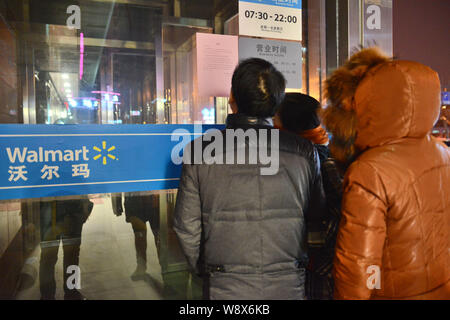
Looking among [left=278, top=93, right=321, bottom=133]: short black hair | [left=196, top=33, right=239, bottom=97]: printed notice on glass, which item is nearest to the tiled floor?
[left=196, top=33, right=239, bottom=97]: printed notice on glass

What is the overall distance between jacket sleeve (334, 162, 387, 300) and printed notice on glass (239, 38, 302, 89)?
1.72 meters

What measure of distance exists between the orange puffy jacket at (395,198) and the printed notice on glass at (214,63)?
4.56 ft

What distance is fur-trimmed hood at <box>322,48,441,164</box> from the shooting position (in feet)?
4.81

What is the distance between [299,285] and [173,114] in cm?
189

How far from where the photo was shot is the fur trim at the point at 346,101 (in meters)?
1.62

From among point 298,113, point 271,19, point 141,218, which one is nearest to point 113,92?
point 141,218

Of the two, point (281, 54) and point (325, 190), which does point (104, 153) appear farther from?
point (281, 54)

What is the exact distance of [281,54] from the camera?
3043 mm

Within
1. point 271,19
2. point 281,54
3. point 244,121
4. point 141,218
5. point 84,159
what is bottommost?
point 141,218

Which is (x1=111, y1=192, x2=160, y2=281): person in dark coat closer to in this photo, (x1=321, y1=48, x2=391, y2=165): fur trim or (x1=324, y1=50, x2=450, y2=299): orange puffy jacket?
(x1=321, y1=48, x2=391, y2=165): fur trim

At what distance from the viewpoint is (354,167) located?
59.0 inches

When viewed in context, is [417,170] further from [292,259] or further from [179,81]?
[179,81]

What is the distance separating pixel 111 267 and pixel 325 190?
6.67ft

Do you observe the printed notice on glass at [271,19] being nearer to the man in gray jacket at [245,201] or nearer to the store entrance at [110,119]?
the store entrance at [110,119]
